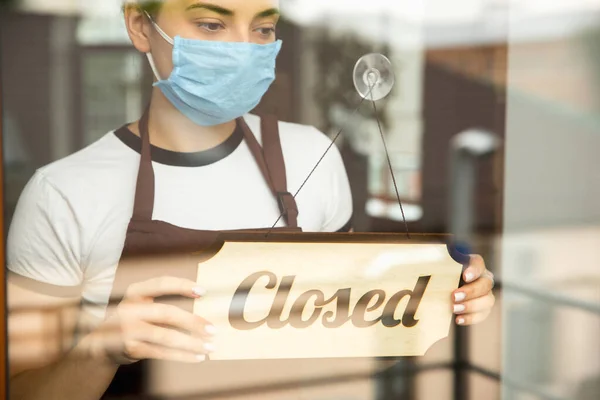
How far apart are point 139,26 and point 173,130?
11.6 inches

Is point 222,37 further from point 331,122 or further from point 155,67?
point 331,122

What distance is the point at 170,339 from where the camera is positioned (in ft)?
5.77

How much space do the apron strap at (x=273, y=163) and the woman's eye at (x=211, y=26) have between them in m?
0.28

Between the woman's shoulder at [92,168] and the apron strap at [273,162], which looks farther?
the apron strap at [273,162]

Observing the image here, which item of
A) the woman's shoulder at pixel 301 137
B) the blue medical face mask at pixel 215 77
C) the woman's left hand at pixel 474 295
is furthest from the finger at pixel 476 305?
the blue medical face mask at pixel 215 77

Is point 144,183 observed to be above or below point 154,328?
above

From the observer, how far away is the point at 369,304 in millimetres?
1793

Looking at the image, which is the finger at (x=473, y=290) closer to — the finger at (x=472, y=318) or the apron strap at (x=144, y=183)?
the finger at (x=472, y=318)

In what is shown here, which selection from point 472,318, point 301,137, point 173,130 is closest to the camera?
point 173,130

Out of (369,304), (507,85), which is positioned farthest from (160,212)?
(507,85)

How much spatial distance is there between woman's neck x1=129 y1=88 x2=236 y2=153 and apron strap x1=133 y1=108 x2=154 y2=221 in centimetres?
1

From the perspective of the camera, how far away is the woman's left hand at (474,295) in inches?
74.0

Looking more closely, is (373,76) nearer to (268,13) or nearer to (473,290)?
(268,13)

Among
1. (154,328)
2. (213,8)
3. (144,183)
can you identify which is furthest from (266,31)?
(154,328)
